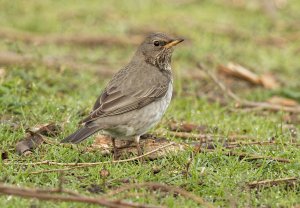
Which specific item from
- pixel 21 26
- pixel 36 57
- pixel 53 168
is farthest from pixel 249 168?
pixel 21 26

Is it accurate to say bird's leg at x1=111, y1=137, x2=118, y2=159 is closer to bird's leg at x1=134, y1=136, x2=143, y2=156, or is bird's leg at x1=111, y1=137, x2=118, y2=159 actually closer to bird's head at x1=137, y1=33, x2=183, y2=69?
bird's leg at x1=134, y1=136, x2=143, y2=156

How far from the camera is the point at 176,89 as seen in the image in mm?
11680

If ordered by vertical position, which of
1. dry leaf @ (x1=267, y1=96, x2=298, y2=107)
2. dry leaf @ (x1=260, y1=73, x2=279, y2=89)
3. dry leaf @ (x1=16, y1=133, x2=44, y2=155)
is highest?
dry leaf @ (x1=16, y1=133, x2=44, y2=155)

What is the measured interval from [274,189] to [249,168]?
1.97 ft

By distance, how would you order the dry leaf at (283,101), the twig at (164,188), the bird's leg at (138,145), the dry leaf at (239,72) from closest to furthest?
the twig at (164,188)
the bird's leg at (138,145)
the dry leaf at (283,101)
the dry leaf at (239,72)

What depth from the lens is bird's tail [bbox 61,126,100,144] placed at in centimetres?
722

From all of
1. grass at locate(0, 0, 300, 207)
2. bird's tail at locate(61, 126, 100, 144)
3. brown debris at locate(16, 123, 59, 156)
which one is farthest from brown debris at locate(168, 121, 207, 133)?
bird's tail at locate(61, 126, 100, 144)

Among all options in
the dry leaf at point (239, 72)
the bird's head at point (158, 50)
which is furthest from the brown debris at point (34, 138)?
the dry leaf at point (239, 72)

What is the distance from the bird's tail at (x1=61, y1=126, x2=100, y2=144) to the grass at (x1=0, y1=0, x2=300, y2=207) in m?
0.31

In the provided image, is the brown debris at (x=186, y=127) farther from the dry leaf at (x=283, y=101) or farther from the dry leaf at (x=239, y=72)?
the dry leaf at (x=239, y=72)

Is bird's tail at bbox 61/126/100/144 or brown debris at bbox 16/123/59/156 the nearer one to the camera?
bird's tail at bbox 61/126/100/144

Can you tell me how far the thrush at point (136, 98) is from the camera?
7.71m

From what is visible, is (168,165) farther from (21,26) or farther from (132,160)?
(21,26)

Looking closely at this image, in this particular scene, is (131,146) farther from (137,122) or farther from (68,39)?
(68,39)
